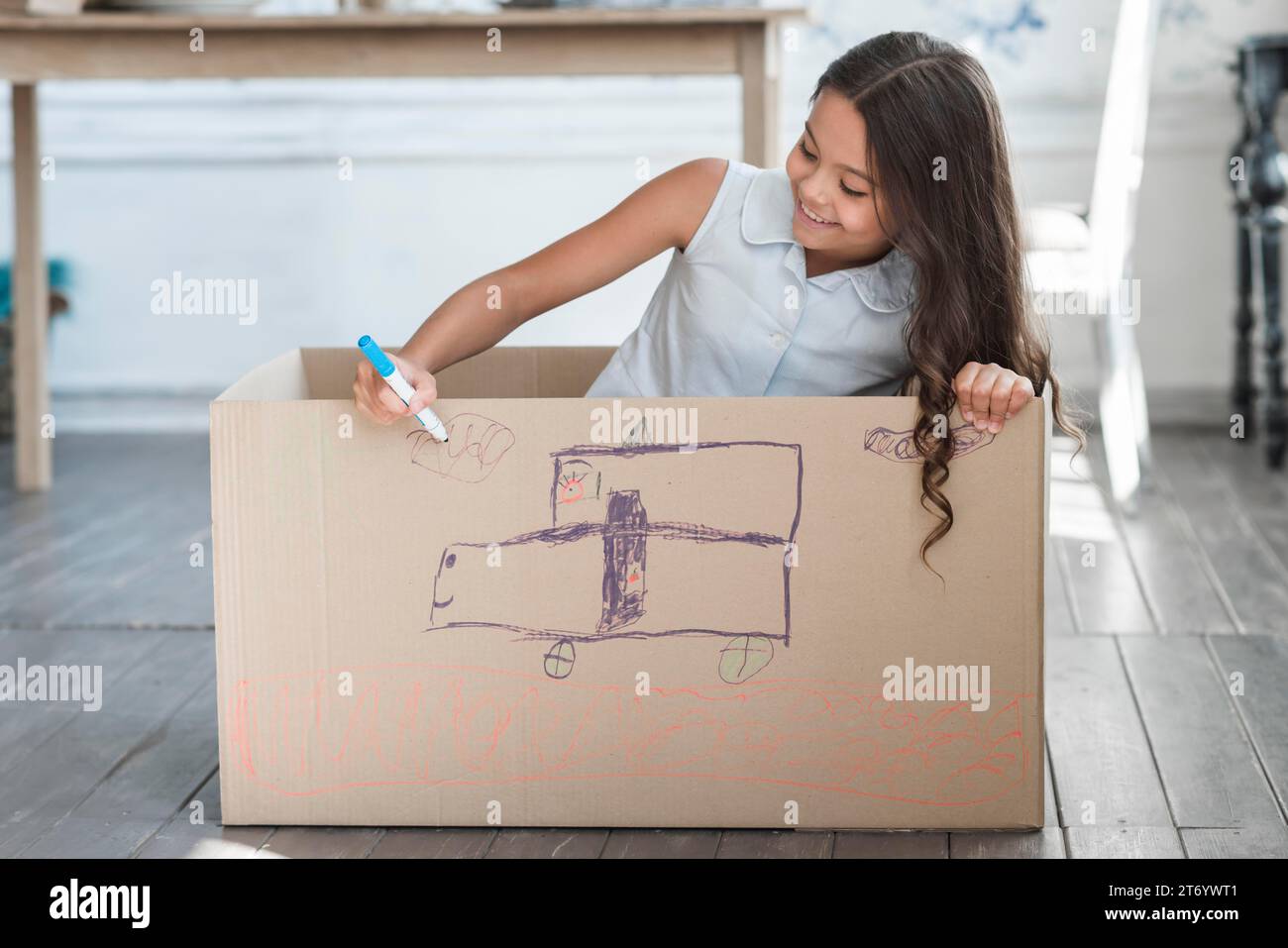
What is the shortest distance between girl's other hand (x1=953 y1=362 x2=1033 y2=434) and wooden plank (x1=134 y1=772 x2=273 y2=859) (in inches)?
25.6

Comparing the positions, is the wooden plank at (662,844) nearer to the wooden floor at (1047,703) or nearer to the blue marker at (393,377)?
the wooden floor at (1047,703)

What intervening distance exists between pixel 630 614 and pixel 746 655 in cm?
10

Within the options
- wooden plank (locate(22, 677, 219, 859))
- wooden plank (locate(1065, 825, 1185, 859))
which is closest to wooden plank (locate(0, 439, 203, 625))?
wooden plank (locate(22, 677, 219, 859))

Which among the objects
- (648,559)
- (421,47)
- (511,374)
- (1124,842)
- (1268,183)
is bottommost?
(1124,842)

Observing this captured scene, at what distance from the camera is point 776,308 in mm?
1347

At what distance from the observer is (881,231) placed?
130 centimetres

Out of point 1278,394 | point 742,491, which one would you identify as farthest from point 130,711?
point 1278,394

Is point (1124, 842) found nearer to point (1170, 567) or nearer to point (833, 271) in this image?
point (833, 271)

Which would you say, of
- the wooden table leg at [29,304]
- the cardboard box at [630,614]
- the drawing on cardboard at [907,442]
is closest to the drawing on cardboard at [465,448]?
the cardboard box at [630,614]

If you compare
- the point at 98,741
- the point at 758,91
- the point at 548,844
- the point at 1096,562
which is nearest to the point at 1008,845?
the point at 548,844

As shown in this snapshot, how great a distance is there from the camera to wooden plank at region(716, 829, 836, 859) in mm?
1164

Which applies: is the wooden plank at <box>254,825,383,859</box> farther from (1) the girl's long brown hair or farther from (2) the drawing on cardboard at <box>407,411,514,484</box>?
(1) the girl's long brown hair

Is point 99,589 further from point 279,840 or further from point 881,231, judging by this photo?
point 881,231

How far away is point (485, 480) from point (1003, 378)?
1.31ft
